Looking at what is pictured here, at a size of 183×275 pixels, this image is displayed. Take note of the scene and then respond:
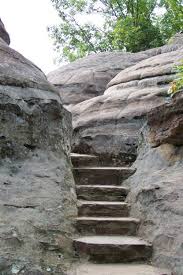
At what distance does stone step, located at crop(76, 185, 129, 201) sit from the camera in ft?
18.4

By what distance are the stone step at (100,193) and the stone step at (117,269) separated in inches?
52.2

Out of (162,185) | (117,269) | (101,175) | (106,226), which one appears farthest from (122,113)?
(117,269)

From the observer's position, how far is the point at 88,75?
11609 mm

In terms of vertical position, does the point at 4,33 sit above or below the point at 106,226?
above

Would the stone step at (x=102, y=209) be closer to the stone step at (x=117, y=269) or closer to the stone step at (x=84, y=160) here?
the stone step at (x=117, y=269)

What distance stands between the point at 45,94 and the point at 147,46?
14.2 metres

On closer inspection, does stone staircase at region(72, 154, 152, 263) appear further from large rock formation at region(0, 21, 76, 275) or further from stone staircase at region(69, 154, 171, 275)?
large rock formation at region(0, 21, 76, 275)

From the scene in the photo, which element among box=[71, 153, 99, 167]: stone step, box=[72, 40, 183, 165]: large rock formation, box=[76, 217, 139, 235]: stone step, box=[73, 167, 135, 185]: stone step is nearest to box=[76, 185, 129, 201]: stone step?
box=[73, 167, 135, 185]: stone step

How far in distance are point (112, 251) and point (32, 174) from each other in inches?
52.7

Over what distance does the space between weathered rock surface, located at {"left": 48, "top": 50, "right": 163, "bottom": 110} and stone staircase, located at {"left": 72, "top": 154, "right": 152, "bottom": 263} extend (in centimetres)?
446

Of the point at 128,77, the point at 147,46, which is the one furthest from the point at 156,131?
the point at 147,46

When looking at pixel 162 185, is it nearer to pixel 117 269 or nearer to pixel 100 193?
pixel 100 193

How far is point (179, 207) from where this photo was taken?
14.8ft

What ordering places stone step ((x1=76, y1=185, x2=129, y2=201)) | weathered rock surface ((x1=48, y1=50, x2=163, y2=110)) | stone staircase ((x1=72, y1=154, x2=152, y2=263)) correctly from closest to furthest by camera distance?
stone staircase ((x1=72, y1=154, x2=152, y2=263))
stone step ((x1=76, y1=185, x2=129, y2=201))
weathered rock surface ((x1=48, y1=50, x2=163, y2=110))
